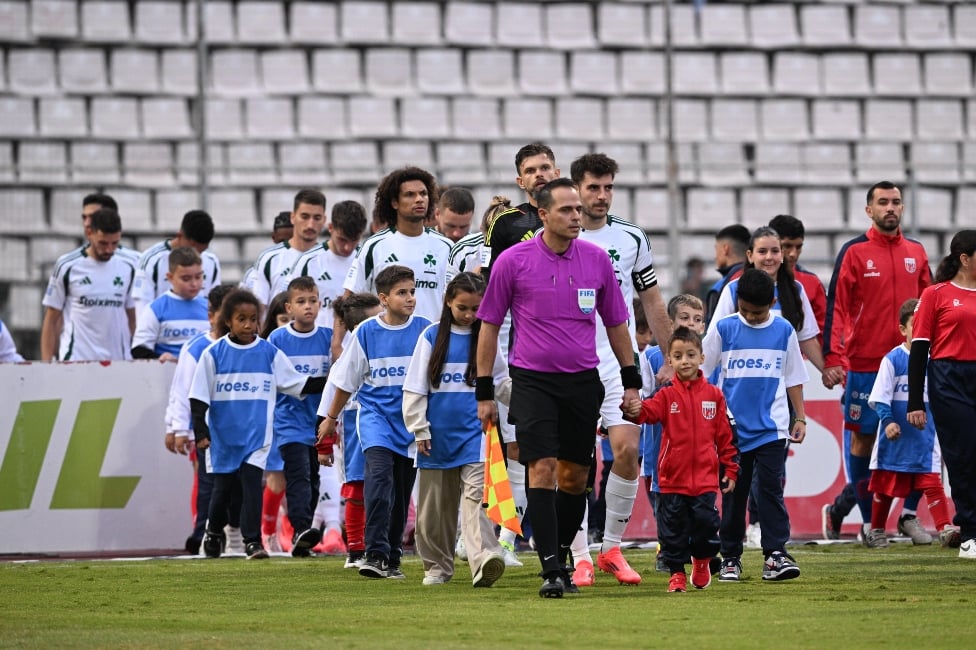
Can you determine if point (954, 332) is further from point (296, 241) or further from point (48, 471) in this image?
Answer: point (48, 471)

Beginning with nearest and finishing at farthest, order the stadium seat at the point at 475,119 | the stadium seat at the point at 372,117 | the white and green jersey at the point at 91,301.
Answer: the white and green jersey at the point at 91,301 → the stadium seat at the point at 372,117 → the stadium seat at the point at 475,119

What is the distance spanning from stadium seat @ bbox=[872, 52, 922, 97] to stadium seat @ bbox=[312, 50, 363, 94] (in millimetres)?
7645

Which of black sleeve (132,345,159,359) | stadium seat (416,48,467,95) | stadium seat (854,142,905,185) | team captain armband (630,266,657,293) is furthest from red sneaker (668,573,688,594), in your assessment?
stadium seat (416,48,467,95)

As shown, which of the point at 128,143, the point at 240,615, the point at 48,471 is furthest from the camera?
the point at 128,143

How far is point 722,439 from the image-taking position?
8711mm

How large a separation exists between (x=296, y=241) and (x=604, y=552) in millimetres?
5238

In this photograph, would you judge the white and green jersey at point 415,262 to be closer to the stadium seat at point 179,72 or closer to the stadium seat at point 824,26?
the stadium seat at point 179,72

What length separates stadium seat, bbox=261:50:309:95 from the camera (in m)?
22.8

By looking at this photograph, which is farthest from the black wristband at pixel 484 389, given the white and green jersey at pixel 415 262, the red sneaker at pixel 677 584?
the white and green jersey at pixel 415 262

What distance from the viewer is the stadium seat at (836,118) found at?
77.3 feet

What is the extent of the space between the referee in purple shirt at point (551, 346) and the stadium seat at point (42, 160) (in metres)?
14.1

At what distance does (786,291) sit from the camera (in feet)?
38.6

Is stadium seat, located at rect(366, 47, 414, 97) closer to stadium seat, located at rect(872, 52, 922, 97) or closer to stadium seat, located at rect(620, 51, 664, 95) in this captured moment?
stadium seat, located at rect(620, 51, 664, 95)

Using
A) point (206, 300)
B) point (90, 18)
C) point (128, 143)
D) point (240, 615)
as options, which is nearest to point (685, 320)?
point (240, 615)
